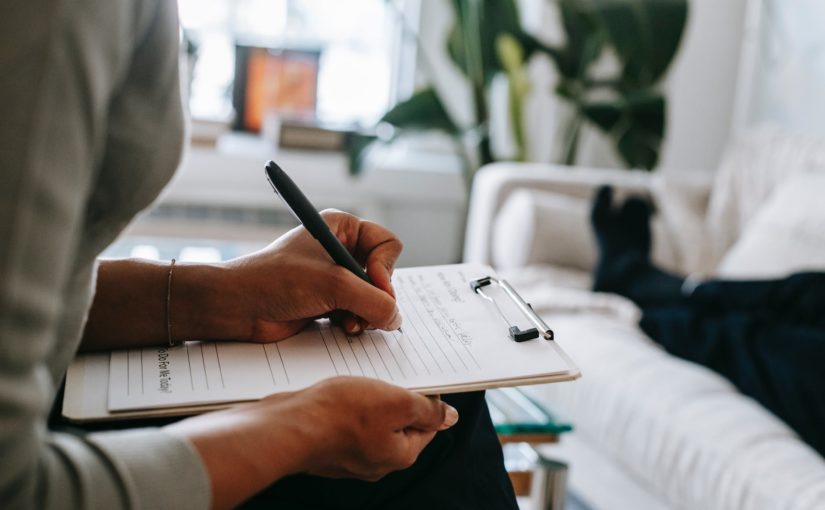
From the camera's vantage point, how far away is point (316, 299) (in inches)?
28.4

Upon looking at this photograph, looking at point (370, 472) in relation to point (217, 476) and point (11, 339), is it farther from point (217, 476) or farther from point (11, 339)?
point (11, 339)

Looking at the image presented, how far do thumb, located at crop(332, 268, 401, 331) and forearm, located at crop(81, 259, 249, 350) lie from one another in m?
0.08

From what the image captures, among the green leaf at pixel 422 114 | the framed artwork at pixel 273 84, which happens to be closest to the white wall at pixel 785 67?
the green leaf at pixel 422 114

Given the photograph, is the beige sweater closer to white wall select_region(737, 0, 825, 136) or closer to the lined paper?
the lined paper

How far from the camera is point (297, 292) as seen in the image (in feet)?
2.35

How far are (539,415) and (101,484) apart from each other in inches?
32.8

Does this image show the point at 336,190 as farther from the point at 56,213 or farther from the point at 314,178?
the point at 56,213

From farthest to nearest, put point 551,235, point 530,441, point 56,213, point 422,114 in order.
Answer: point 422,114 < point 551,235 < point 530,441 < point 56,213

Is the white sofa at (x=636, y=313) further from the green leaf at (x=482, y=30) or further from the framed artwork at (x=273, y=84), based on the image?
the framed artwork at (x=273, y=84)

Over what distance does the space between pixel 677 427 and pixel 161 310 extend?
93cm

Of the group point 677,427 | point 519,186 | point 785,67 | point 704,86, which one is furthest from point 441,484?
point 704,86

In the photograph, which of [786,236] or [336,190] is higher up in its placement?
[786,236]

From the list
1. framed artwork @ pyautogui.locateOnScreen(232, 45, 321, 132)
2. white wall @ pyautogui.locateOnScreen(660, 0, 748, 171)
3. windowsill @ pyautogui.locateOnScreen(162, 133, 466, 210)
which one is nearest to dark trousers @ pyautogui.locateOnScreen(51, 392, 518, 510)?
windowsill @ pyautogui.locateOnScreen(162, 133, 466, 210)

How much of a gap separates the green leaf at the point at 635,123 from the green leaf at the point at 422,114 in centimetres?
39
